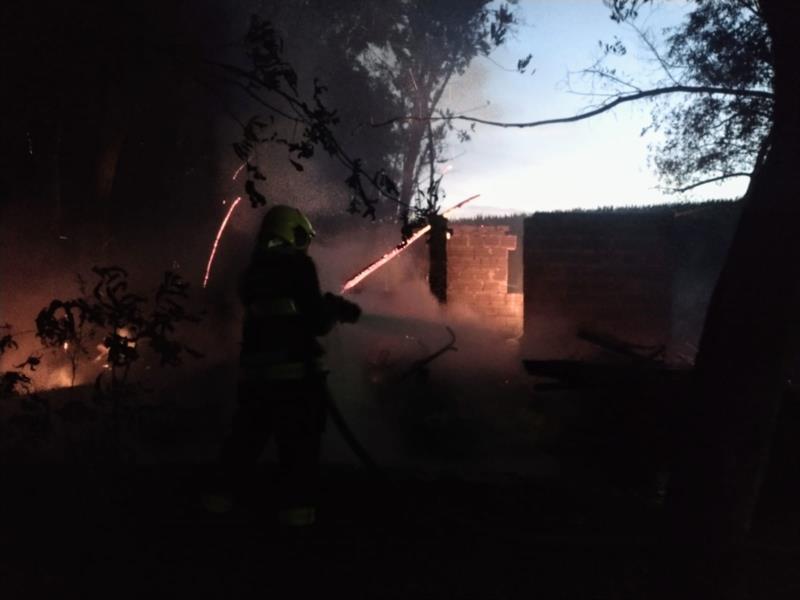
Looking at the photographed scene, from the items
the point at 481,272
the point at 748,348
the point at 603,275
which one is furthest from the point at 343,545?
the point at 481,272

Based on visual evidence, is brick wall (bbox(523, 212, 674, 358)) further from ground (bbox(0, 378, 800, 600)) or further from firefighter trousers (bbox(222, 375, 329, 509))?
firefighter trousers (bbox(222, 375, 329, 509))

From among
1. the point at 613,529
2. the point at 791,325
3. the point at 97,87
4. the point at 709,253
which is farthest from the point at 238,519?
the point at 709,253

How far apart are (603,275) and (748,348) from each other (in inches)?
244

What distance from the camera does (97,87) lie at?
27.8ft

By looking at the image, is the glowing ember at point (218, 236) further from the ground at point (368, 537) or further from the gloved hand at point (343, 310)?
the gloved hand at point (343, 310)

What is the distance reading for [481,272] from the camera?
13.5m

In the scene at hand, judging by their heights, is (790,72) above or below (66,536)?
above

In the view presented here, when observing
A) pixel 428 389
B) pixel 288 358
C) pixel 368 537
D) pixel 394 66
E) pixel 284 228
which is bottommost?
pixel 368 537

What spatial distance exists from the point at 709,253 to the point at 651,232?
12.2 ft

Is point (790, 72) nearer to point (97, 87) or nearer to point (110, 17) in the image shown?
point (110, 17)

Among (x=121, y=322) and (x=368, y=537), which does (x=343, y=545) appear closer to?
(x=368, y=537)

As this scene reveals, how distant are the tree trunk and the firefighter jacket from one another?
2.05 metres

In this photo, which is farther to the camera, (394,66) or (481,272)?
(394,66)

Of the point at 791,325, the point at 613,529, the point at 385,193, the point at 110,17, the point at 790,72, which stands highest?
the point at 110,17
